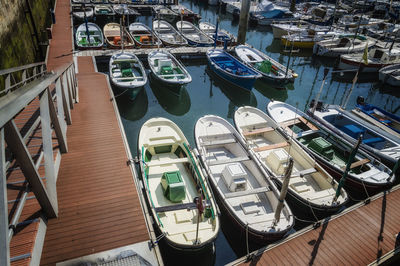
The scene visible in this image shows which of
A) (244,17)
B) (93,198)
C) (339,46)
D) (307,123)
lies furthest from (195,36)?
(93,198)

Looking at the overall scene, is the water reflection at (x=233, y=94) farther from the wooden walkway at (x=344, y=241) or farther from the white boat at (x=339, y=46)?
the white boat at (x=339, y=46)

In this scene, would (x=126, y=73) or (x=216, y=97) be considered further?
(x=216, y=97)

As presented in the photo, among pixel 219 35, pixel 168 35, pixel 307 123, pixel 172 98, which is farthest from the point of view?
pixel 219 35

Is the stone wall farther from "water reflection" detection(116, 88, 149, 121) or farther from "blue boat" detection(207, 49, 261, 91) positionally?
"blue boat" detection(207, 49, 261, 91)

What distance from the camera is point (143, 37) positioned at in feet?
96.1

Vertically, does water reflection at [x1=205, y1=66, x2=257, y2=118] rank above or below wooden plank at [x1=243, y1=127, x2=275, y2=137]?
below

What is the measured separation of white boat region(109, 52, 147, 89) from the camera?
62.0 ft

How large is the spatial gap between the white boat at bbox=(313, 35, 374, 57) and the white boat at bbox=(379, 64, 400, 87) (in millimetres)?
5739

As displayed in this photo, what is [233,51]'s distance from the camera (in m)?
29.8

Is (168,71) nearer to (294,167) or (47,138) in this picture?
(294,167)

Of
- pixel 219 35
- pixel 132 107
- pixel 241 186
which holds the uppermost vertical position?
pixel 219 35

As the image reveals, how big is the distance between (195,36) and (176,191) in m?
26.6

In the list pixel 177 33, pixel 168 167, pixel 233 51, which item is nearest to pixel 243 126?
pixel 168 167

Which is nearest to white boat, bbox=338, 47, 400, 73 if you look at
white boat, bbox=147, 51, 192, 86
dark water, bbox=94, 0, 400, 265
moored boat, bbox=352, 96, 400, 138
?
dark water, bbox=94, 0, 400, 265
